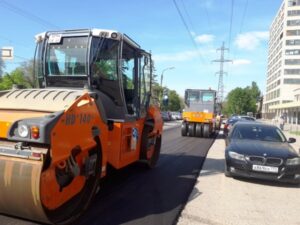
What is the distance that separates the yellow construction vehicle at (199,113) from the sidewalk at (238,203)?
1518 centimetres

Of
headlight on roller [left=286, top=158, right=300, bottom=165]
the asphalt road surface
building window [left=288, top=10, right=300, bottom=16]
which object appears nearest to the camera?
the asphalt road surface

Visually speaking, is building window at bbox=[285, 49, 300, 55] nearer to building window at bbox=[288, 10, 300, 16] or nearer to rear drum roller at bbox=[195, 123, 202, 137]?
building window at bbox=[288, 10, 300, 16]

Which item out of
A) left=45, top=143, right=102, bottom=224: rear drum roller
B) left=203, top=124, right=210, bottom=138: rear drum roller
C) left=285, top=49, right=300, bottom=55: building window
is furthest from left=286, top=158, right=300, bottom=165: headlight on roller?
left=285, top=49, right=300, bottom=55: building window

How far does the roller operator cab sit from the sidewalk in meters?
1.55

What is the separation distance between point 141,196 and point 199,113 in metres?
18.9

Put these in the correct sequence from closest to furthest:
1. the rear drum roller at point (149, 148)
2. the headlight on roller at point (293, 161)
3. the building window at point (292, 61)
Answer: the rear drum roller at point (149, 148) → the headlight on roller at point (293, 161) → the building window at point (292, 61)

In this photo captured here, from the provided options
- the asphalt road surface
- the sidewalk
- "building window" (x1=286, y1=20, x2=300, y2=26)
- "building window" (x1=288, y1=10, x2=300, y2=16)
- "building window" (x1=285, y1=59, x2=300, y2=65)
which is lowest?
the sidewalk

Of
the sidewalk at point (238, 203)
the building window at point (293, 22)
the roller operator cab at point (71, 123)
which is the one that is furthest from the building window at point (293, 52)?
the roller operator cab at point (71, 123)

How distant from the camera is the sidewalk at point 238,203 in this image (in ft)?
21.1

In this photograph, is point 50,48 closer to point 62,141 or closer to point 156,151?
point 62,141

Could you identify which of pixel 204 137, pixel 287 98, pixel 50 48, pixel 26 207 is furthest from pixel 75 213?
pixel 287 98

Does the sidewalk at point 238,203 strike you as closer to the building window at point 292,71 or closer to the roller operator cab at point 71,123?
the roller operator cab at point 71,123

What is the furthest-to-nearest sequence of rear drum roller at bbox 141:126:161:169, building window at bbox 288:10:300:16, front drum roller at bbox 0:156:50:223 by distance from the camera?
building window at bbox 288:10:300:16
rear drum roller at bbox 141:126:161:169
front drum roller at bbox 0:156:50:223

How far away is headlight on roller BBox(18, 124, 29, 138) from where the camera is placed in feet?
16.0
